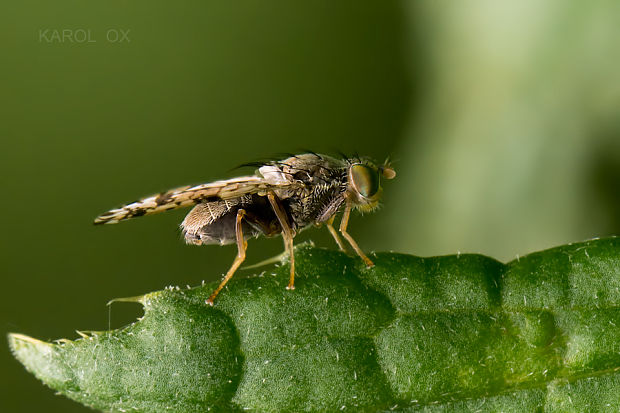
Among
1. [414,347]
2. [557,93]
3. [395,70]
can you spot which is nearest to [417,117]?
[395,70]

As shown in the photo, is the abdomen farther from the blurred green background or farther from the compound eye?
the blurred green background

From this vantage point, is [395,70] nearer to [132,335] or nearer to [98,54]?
[98,54]

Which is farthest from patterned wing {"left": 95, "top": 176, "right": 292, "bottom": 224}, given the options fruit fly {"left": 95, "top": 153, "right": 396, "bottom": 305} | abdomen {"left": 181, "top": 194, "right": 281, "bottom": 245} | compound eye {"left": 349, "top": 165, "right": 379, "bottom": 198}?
compound eye {"left": 349, "top": 165, "right": 379, "bottom": 198}

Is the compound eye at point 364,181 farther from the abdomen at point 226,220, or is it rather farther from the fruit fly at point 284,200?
the abdomen at point 226,220

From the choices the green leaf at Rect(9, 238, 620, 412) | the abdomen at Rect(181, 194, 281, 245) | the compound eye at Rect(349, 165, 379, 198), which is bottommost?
the green leaf at Rect(9, 238, 620, 412)

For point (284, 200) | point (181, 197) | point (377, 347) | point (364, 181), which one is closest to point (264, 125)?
point (284, 200)
